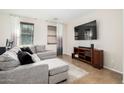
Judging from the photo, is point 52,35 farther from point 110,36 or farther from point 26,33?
point 110,36

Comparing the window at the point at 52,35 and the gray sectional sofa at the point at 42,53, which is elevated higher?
the window at the point at 52,35

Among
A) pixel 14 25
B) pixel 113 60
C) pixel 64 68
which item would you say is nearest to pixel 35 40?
pixel 14 25

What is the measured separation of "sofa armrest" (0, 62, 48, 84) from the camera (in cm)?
150

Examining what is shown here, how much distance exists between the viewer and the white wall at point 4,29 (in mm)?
4428

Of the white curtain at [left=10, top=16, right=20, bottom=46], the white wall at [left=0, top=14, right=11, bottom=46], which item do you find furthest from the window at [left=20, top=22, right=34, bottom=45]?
the white wall at [left=0, top=14, right=11, bottom=46]

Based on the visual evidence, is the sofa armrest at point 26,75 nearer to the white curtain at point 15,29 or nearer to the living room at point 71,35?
the living room at point 71,35

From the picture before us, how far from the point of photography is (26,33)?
5238 mm

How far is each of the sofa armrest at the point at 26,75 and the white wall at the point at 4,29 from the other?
11.9 ft

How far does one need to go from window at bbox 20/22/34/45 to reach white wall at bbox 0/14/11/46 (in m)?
0.66

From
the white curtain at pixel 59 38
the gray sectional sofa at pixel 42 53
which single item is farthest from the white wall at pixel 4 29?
the white curtain at pixel 59 38

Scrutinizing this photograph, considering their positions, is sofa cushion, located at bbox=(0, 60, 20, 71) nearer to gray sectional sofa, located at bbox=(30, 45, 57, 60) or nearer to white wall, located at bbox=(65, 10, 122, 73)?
gray sectional sofa, located at bbox=(30, 45, 57, 60)

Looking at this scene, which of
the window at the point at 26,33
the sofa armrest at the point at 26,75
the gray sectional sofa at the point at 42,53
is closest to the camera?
the sofa armrest at the point at 26,75
